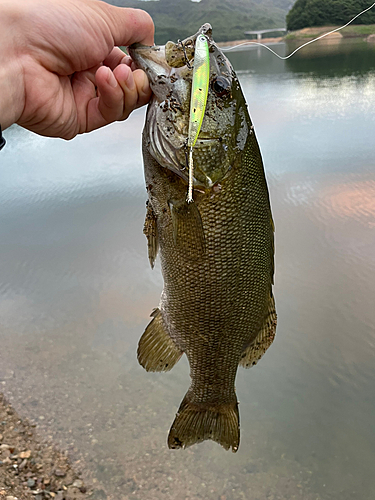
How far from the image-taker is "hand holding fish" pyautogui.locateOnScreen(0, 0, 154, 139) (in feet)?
4.35

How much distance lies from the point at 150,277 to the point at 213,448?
1.89 metres

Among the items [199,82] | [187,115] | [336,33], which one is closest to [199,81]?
[199,82]

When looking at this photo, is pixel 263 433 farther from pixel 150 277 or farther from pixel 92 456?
pixel 150 277

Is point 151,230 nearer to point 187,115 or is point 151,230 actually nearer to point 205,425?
point 187,115

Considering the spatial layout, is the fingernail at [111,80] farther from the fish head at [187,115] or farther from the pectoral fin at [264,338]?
the pectoral fin at [264,338]

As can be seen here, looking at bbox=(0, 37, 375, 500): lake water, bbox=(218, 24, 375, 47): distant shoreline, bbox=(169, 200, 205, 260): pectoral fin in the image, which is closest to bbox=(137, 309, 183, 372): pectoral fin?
bbox=(169, 200, 205, 260): pectoral fin

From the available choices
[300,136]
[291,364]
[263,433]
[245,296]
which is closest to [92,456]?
[263,433]

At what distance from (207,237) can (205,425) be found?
945mm

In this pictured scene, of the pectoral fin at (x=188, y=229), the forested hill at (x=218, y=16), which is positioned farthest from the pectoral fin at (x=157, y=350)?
the forested hill at (x=218, y=16)

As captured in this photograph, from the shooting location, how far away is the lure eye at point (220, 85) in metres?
1.30

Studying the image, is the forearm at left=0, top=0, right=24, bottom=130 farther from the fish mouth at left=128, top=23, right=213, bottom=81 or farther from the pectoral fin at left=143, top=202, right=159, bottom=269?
the pectoral fin at left=143, top=202, right=159, bottom=269

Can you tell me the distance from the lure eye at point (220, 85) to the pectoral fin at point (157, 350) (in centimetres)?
101

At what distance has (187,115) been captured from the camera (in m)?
1.28

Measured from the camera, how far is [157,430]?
2795mm
